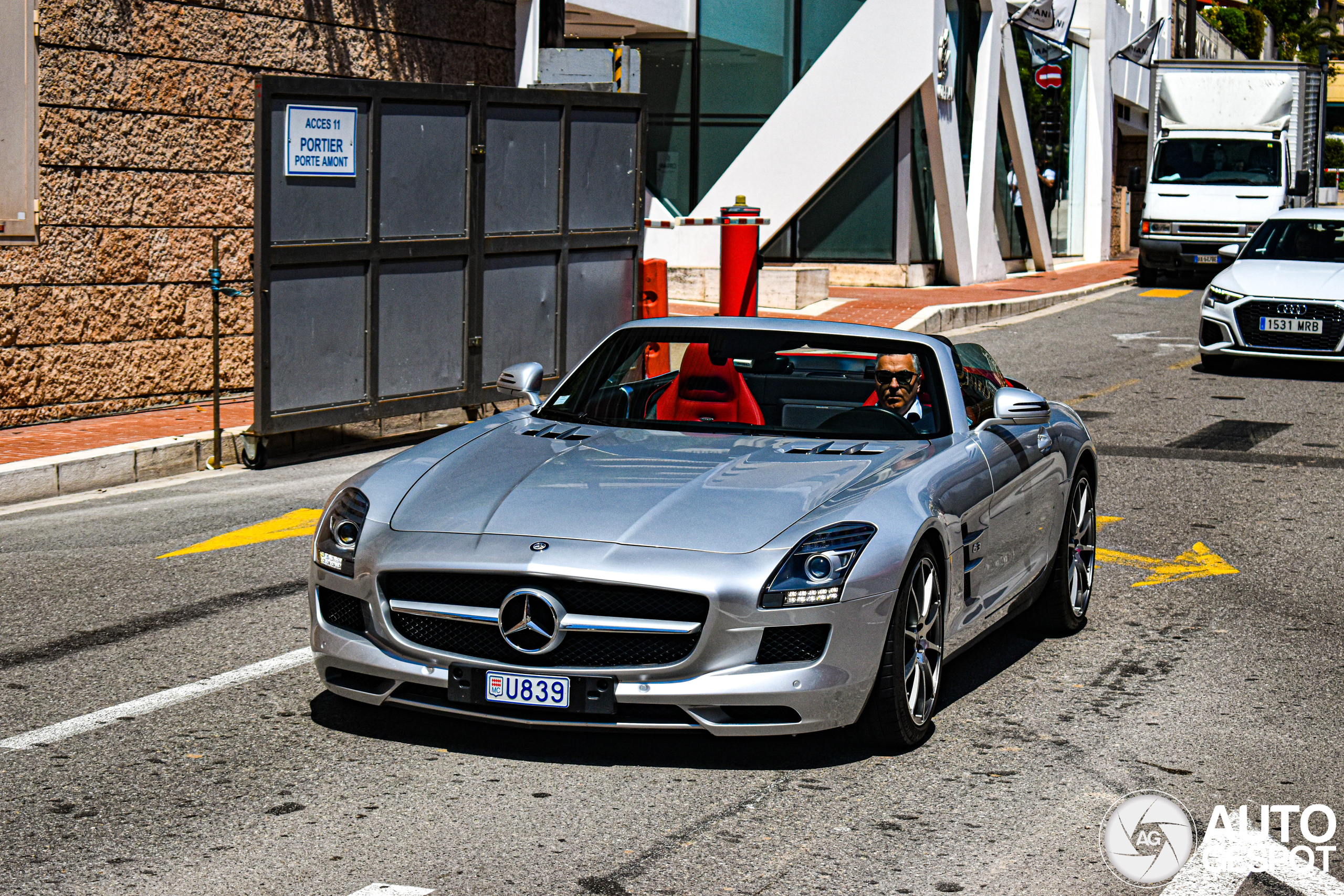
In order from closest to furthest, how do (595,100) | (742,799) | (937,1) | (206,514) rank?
(742,799)
(206,514)
(595,100)
(937,1)

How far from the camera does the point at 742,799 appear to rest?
512cm

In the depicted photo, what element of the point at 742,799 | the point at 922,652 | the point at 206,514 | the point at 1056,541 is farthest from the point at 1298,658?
the point at 206,514

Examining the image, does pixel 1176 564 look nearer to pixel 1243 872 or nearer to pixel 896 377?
pixel 896 377

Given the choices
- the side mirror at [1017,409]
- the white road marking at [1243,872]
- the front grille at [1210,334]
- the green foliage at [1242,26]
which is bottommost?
the white road marking at [1243,872]

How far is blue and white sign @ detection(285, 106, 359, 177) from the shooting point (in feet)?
39.2

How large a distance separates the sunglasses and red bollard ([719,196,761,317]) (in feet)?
38.7

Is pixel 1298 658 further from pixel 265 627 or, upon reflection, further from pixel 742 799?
pixel 265 627

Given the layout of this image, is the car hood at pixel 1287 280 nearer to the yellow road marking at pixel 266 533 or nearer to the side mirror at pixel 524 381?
the yellow road marking at pixel 266 533

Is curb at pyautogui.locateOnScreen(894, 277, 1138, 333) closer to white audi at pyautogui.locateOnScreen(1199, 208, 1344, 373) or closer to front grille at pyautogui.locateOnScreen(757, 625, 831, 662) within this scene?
white audi at pyautogui.locateOnScreen(1199, 208, 1344, 373)

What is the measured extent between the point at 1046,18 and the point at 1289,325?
58.0ft

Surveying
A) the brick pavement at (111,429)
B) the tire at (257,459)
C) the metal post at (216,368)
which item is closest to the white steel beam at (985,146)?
the brick pavement at (111,429)

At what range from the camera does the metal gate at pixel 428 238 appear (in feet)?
39.3

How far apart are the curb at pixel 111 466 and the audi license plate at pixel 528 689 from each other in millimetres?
6479

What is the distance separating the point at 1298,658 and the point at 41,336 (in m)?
9.56
